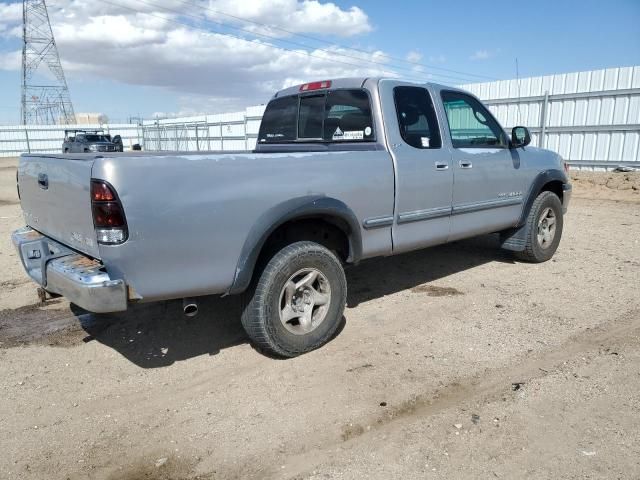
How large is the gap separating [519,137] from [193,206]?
386 centimetres

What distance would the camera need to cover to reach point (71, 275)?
3.06 m

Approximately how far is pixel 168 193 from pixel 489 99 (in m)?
15.1

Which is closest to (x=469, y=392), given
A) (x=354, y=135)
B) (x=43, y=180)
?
(x=354, y=135)

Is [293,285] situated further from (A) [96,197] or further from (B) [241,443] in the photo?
(A) [96,197]

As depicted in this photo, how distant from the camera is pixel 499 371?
3518 millimetres

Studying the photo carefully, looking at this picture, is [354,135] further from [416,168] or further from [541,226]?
[541,226]

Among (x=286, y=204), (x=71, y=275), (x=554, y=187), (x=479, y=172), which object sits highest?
(x=479, y=172)

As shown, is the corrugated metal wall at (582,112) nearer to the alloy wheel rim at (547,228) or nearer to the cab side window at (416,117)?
the alloy wheel rim at (547,228)

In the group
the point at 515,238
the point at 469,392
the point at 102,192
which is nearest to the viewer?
the point at 102,192

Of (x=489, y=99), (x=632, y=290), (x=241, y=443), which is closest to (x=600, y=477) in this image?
(x=241, y=443)

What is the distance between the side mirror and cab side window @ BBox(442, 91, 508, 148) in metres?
0.09

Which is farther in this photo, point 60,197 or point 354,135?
point 354,135

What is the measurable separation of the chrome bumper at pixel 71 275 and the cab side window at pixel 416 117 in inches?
103

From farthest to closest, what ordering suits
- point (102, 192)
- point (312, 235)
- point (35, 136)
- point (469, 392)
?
point (35, 136) → point (312, 235) → point (469, 392) → point (102, 192)
